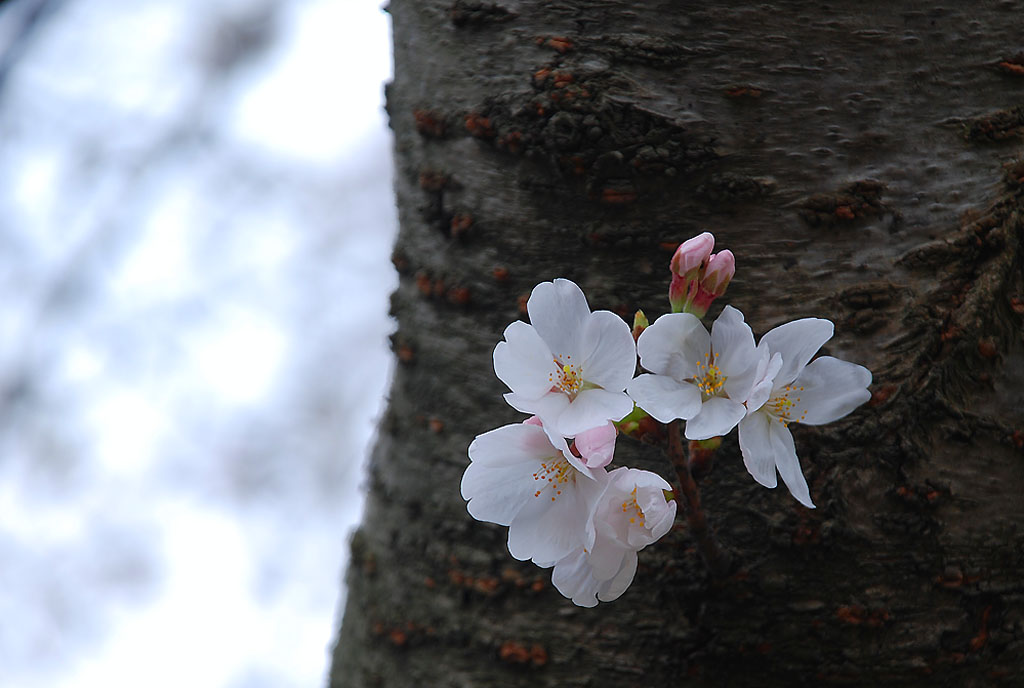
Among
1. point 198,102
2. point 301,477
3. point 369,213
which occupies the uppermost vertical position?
point 198,102

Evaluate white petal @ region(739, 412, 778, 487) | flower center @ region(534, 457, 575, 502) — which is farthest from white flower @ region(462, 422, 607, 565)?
white petal @ region(739, 412, 778, 487)

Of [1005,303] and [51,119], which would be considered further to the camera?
[51,119]

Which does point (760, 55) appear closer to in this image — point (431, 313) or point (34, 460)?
point (431, 313)

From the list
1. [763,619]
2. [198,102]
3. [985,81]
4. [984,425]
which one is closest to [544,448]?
[763,619]

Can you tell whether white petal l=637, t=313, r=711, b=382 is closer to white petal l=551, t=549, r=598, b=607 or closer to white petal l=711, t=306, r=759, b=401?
white petal l=711, t=306, r=759, b=401

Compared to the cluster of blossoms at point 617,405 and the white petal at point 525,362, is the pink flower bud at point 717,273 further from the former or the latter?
the white petal at point 525,362

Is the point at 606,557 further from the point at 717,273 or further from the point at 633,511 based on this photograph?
the point at 717,273

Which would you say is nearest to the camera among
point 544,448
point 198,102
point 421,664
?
point 544,448

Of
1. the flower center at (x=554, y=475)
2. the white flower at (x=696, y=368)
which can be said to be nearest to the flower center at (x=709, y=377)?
the white flower at (x=696, y=368)
